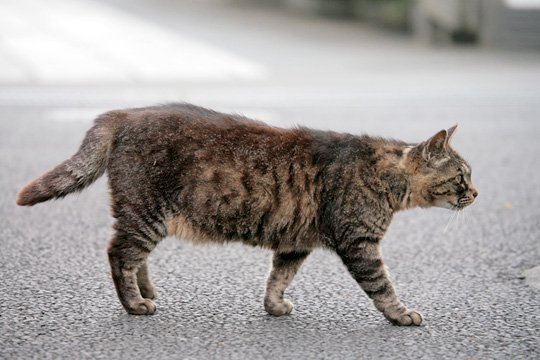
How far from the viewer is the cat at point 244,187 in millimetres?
5148

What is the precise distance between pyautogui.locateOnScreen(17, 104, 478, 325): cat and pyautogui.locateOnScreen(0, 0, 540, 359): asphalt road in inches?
10.4

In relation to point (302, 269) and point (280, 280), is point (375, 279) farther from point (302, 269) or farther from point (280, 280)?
point (302, 269)

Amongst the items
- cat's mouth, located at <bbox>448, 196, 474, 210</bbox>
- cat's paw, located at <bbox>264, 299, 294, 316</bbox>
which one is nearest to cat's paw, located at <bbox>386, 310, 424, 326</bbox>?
cat's paw, located at <bbox>264, 299, 294, 316</bbox>

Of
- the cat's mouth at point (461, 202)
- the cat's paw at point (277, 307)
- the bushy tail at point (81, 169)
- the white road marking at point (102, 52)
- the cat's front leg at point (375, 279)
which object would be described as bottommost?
the white road marking at point (102, 52)

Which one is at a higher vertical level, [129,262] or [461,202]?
[461,202]

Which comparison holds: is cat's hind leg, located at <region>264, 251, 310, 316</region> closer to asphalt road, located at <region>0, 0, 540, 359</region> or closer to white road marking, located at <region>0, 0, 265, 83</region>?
asphalt road, located at <region>0, 0, 540, 359</region>

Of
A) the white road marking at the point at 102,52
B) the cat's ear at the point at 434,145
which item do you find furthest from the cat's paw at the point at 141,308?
the white road marking at the point at 102,52

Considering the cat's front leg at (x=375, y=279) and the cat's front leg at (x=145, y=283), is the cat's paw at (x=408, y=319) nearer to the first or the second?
the cat's front leg at (x=375, y=279)

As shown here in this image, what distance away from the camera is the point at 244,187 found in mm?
5199

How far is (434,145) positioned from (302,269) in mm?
1275

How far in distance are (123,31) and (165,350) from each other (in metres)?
14.5

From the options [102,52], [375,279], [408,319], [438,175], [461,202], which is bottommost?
[102,52]

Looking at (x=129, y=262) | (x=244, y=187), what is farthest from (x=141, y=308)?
(x=244, y=187)

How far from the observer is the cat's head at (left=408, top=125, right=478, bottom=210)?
5.36 metres
